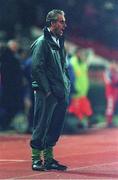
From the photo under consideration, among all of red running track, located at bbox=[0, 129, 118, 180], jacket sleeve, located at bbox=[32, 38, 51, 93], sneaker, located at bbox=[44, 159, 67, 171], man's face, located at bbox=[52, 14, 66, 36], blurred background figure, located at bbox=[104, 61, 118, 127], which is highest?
man's face, located at bbox=[52, 14, 66, 36]

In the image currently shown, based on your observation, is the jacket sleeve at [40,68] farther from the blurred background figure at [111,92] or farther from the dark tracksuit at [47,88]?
Answer: the blurred background figure at [111,92]

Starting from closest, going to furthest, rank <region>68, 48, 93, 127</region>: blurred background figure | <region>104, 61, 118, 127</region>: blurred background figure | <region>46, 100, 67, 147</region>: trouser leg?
<region>46, 100, 67, 147</region>: trouser leg < <region>68, 48, 93, 127</region>: blurred background figure < <region>104, 61, 118, 127</region>: blurred background figure

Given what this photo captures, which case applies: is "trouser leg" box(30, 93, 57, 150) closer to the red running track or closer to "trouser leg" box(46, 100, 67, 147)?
"trouser leg" box(46, 100, 67, 147)

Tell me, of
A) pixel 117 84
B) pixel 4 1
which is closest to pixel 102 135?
pixel 117 84

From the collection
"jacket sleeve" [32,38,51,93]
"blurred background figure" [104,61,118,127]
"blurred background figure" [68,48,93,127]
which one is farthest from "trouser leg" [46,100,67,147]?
"blurred background figure" [104,61,118,127]

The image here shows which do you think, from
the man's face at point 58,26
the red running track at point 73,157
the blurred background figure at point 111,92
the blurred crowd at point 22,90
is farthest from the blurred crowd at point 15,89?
the man's face at point 58,26

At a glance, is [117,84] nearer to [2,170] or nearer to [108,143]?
[108,143]

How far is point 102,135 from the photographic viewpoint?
46.2ft

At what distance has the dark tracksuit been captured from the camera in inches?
326

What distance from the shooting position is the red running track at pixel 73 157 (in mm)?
8094

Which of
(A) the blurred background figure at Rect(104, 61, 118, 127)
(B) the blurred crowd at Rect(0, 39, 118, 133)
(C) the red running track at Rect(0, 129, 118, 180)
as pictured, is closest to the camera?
(C) the red running track at Rect(0, 129, 118, 180)

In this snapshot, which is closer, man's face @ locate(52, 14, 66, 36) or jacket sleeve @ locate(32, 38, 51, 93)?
jacket sleeve @ locate(32, 38, 51, 93)

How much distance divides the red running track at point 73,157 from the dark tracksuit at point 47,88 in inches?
18.3

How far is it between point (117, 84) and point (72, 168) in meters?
8.49
